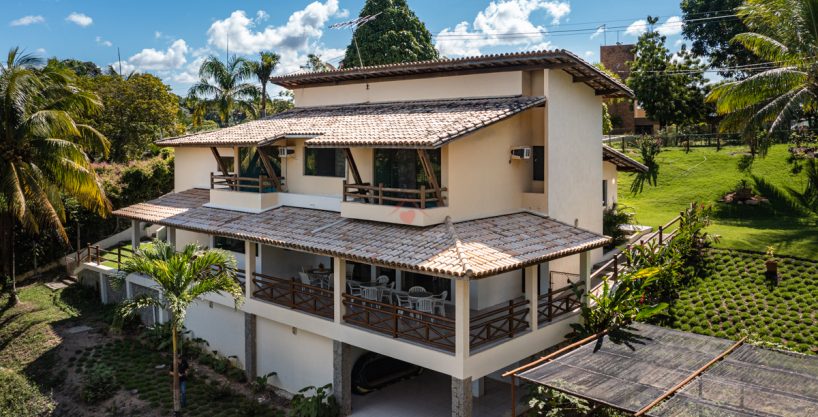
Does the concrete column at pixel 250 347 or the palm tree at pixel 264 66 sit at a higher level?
the palm tree at pixel 264 66

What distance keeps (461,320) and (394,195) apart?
17.4 ft

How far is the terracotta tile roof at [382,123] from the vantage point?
52.9ft

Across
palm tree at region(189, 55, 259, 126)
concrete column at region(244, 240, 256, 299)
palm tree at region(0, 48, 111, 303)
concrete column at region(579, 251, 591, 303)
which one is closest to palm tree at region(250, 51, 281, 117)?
palm tree at region(189, 55, 259, 126)

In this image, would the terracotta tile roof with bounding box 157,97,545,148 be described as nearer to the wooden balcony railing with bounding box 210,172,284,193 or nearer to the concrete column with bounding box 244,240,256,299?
the wooden balcony railing with bounding box 210,172,284,193

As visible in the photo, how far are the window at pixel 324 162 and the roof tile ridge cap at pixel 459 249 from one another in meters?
5.49

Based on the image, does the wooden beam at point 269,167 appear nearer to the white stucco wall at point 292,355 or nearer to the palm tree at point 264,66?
the white stucco wall at point 292,355

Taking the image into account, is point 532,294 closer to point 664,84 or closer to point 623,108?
point 664,84

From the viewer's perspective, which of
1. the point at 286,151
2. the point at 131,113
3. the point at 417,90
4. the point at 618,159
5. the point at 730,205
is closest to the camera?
the point at 417,90

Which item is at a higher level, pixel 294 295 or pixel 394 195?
pixel 394 195

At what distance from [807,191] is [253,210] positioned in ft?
82.0

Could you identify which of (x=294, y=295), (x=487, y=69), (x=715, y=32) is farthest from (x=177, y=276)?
(x=715, y=32)

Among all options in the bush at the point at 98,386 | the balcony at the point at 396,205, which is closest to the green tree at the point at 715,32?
the balcony at the point at 396,205

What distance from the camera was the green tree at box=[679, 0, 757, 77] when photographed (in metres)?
49.4

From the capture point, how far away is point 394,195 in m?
18.1
